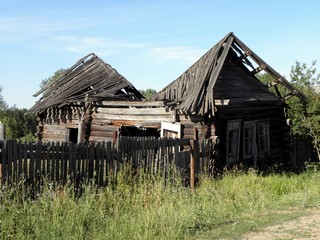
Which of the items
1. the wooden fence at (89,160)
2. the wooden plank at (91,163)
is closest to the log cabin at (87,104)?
the wooden fence at (89,160)

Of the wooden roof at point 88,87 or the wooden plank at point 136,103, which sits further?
the wooden roof at point 88,87

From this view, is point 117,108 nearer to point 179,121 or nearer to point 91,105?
point 91,105

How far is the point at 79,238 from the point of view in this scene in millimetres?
5457

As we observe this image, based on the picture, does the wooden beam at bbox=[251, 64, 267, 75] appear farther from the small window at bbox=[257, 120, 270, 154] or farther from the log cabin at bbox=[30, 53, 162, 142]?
the log cabin at bbox=[30, 53, 162, 142]

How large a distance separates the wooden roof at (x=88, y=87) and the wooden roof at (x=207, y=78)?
2.60m

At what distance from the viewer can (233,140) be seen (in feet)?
47.6

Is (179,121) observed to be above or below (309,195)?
above

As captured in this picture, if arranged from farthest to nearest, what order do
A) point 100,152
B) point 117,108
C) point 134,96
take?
point 134,96 → point 117,108 → point 100,152

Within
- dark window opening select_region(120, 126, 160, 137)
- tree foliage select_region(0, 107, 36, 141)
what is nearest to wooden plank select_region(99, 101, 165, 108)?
dark window opening select_region(120, 126, 160, 137)

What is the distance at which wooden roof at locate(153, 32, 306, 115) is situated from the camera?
42.4 ft

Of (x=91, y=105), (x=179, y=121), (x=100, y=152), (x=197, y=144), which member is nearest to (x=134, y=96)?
(x=91, y=105)

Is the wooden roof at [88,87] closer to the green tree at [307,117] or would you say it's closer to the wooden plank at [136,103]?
the wooden plank at [136,103]

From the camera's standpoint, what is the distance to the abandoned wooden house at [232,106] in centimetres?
1330

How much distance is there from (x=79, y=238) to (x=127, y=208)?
5.27 feet
